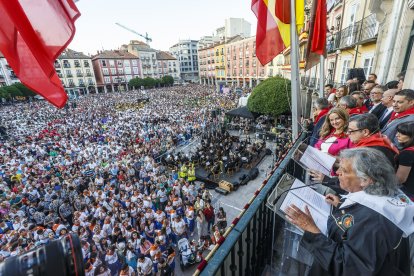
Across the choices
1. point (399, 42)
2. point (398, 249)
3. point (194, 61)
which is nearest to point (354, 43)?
point (399, 42)

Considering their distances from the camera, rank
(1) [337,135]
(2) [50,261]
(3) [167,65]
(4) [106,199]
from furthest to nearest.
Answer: (3) [167,65] < (4) [106,199] < (1) [337,135] < (2) [50,261]

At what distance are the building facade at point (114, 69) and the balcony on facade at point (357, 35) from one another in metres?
59.2

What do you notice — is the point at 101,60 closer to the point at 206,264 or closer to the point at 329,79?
the point at 329,79

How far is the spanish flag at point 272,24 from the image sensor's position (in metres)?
4.95

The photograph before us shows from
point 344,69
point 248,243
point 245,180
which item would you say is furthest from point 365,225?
point 344,69

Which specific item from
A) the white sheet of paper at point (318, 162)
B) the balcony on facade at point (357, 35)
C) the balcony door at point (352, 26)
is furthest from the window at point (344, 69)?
the white sheet of paper at point (318, 162)

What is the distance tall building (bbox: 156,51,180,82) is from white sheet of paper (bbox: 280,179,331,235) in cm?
7841

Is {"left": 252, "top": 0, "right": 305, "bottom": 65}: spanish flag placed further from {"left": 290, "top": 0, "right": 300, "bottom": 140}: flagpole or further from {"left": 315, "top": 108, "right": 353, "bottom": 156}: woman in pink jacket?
{"left": 315, "top": 108, "right": 353, "bottom": 156}: woman in pink jacket

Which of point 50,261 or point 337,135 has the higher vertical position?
point 50,261

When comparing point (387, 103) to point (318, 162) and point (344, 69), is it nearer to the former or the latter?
point (318, 162)

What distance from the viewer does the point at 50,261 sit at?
992 mm

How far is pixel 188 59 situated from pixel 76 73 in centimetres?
4313

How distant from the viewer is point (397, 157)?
2473mm

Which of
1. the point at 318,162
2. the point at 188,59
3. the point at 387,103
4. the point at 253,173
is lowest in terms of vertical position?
the point at 253,173
